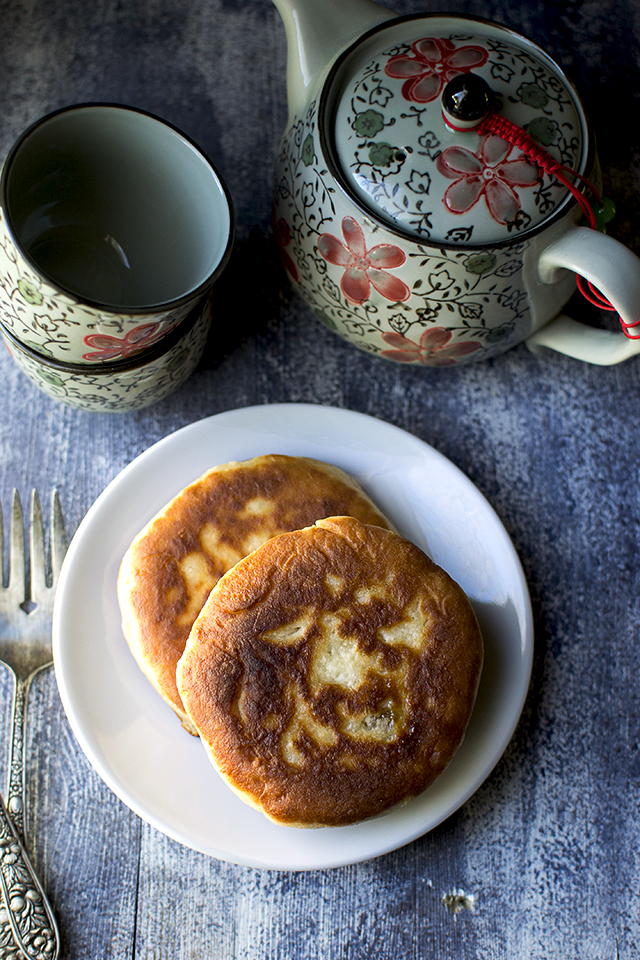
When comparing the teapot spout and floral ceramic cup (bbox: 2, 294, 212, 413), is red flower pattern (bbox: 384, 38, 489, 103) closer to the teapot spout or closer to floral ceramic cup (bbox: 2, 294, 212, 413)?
the teapot spout

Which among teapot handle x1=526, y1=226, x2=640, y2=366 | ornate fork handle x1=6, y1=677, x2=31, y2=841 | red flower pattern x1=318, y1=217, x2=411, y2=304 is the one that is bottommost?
ornate fork handle x1=6, y1=677, x2=31, y2=841

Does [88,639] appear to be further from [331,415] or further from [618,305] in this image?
[618,305]

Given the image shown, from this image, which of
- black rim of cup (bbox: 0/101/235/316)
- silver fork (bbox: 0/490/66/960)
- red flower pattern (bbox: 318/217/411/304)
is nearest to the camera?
black rim of cup (bbox: 0/101/235/316)

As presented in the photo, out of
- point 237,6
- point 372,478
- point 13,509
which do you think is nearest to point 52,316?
point 13,509

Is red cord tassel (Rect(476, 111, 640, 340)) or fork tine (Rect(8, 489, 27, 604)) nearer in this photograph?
red cord tassel (Rect(476, 111, 640, 340))

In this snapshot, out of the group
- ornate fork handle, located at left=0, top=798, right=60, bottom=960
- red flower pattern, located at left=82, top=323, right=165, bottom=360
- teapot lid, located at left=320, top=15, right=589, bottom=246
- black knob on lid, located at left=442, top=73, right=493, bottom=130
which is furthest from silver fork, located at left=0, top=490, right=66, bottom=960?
black knob on lid, located at left=442, top=73, right=493, bottom=130

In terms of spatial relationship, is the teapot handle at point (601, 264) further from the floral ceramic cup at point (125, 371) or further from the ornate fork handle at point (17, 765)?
the ornate fork handle at point (17, 765)

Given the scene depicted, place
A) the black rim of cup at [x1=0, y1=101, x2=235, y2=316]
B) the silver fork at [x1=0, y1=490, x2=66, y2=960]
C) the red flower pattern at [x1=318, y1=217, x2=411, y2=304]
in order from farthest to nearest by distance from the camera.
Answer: the silver fork at [x1=0, y1=490, x2=66, y2=960] < the red flower pattern at [x1=318, y1=217, x2=411, y2=304] < the black rim of cup at [x1=0, y1=101, x2=235, y2=316]

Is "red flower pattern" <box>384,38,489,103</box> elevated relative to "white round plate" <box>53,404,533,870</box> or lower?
elevated
